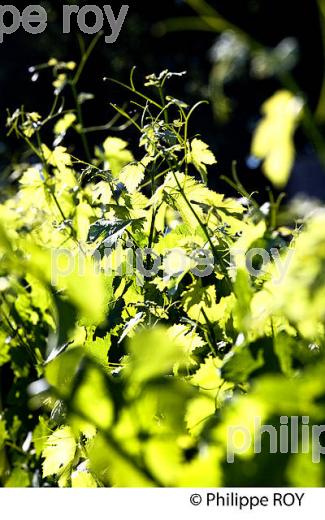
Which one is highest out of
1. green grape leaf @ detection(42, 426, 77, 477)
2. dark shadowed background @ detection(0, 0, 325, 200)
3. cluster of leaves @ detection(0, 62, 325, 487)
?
cluster of leaves @ detection(0, 62, 325, 487)

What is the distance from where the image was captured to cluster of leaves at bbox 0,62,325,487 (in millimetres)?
538

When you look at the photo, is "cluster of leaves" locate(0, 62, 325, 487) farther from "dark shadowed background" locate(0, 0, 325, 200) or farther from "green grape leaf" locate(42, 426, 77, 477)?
"dark shadowed background" locate(0, 0, 325, 200)

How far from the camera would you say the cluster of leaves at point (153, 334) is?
1.77ft

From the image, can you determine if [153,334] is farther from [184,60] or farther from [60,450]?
[184,60]

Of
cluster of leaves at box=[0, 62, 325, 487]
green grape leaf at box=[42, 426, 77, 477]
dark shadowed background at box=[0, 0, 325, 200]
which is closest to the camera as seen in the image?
cluster of leaves at box=[0, 62, 325, 487]

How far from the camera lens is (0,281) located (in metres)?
0.94

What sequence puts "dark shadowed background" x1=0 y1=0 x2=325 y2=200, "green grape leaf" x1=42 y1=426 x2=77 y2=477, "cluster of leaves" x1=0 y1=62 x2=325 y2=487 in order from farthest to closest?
"dark shadowed background" x1=0 y1=0 x2=325 y2=200 → "green grape leaf" x1=42 y1=426 x2=77 y2=477 → "cluster of leaves" x1=0 y1=62 x2=325 y2=487

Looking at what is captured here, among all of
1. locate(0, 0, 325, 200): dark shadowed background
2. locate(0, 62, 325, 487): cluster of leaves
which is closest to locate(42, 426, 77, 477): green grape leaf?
locate(0, 62, 325, 487): cluster of leaves

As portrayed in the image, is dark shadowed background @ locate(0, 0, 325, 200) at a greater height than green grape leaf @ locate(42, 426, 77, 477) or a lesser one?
lesser

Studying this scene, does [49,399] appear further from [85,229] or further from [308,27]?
[308,27]

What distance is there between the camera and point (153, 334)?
54 cm

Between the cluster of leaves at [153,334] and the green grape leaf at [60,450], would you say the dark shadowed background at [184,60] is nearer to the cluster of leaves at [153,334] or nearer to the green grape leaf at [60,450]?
the cluster of leaves at [153,334]

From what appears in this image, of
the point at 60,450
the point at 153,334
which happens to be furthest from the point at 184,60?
the point at 153,334

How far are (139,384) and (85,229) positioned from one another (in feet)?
2.46
